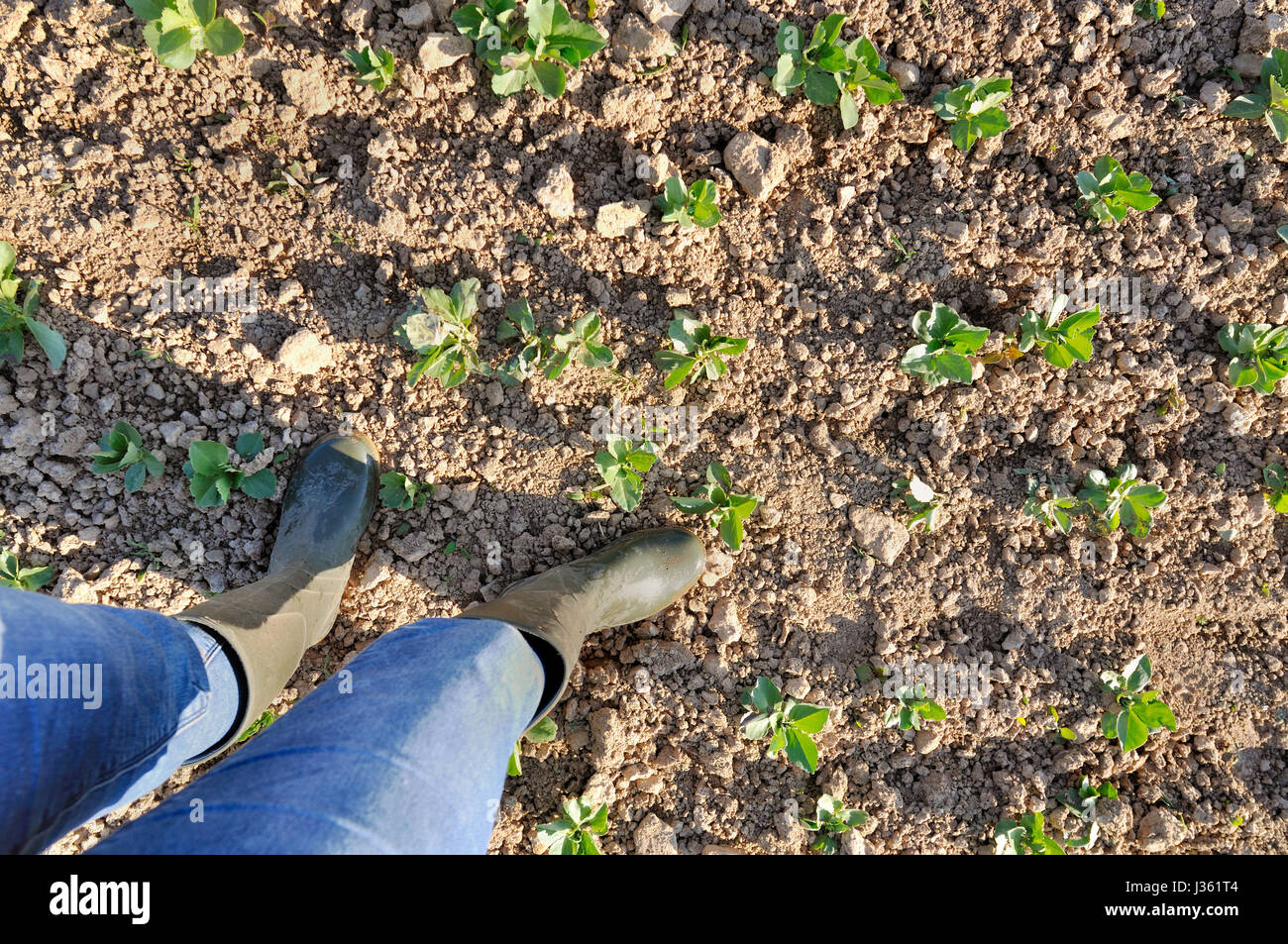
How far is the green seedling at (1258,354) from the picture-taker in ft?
7.75

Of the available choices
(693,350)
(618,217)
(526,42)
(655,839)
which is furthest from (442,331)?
(655,839)

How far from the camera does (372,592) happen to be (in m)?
2.49

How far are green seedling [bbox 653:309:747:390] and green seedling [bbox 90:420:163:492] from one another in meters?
1.69

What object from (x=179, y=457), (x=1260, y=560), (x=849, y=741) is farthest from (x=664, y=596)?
(x=1260, y=560)

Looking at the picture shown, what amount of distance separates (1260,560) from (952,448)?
115 cm

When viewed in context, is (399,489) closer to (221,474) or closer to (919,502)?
(221,474)

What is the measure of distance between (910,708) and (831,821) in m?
0.47

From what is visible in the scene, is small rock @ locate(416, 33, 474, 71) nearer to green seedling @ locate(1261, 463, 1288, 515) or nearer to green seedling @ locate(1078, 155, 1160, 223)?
green seedling @ locate(1078, 155, 1160, 223)

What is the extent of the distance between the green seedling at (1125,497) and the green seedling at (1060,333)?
402 millimetres

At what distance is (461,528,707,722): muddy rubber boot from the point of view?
1975 millimetres

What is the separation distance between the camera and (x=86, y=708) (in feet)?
4.79
